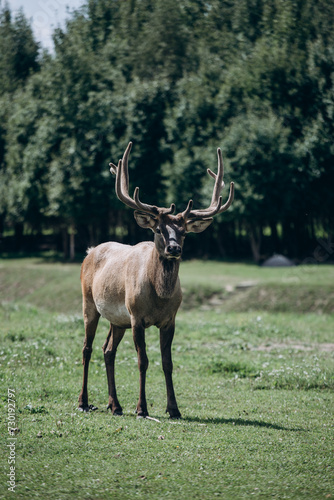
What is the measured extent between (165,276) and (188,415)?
7.60 feet

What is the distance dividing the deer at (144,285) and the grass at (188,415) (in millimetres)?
772

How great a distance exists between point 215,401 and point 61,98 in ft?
109

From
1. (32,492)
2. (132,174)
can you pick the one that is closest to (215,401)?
(32,492)

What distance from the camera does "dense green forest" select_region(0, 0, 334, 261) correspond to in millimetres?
34781

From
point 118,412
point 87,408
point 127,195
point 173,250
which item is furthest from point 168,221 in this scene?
point 87,408

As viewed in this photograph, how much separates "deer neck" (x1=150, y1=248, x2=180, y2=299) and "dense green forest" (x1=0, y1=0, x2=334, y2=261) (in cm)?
2599

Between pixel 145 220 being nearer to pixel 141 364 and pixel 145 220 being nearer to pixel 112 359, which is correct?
pixel 141 364

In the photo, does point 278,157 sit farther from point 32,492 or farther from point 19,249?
point 32,492

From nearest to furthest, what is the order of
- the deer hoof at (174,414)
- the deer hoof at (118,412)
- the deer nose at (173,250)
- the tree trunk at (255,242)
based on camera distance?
the deer nose at (173,250)
the deer hoof at (174,414)
the deer hoof at (118,412)
the tree trunk at (255,242)

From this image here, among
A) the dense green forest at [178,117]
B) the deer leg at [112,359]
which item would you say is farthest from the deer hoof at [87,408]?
the dense green forest at [178,117]

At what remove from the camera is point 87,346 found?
34.9 ft

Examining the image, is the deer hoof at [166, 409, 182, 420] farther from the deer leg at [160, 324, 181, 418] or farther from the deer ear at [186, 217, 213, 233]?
the deer ear at [186, 217, 213, 233]

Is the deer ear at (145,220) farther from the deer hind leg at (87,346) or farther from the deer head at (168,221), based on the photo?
the deer hind leg at (87,346)

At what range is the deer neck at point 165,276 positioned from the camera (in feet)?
29.9
